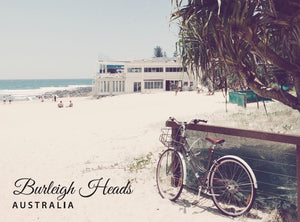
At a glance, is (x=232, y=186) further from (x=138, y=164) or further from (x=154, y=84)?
(x=154, y=84)

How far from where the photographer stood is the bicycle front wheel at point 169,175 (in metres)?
4.55

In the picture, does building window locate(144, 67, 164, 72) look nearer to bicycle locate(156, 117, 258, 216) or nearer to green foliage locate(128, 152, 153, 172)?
green foliage locate(128, 152, 153, 172)

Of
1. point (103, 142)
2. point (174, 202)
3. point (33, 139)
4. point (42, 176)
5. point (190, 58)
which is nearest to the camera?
point (174, 202)

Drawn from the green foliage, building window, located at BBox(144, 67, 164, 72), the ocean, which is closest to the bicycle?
the green foliage

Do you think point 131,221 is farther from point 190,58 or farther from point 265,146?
point 190,58

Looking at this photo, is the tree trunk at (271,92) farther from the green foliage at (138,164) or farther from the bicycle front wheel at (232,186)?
the green foliage at (138,164)

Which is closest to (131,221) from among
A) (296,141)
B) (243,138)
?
(243,138)

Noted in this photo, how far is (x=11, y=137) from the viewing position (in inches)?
471

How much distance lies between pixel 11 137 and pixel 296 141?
11.7 metres

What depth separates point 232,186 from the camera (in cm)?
387

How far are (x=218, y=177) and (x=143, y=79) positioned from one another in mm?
47838

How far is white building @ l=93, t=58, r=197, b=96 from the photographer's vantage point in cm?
5147

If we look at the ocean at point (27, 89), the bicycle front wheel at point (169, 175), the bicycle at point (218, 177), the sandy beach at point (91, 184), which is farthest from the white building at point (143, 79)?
the bicycle at point (218, 177)

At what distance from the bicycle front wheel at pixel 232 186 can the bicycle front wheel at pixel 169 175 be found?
0.66m
